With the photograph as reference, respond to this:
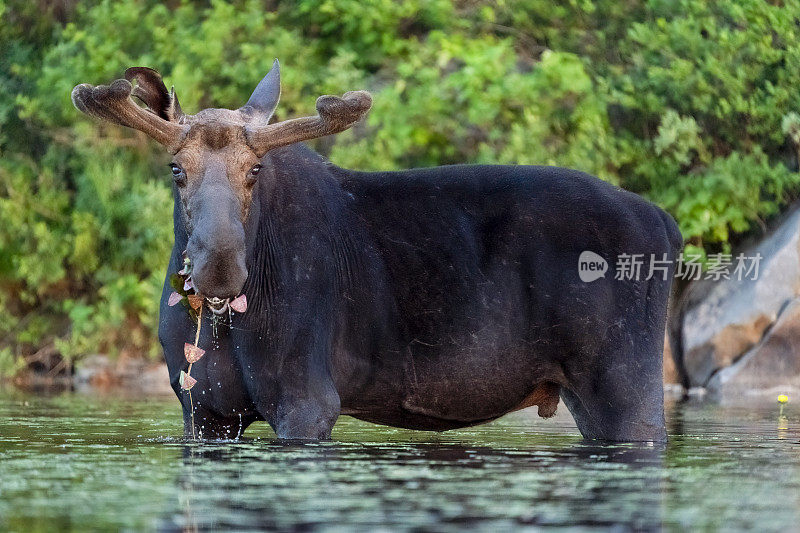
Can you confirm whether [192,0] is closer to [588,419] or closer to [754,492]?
[588,419]

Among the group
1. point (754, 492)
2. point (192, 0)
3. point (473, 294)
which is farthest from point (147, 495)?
point (192, 0)

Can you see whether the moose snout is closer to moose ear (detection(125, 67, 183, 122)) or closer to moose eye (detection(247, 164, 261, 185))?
moose eye (detection(247, 164, 261, 185))

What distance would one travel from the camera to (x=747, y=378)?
13078 mm

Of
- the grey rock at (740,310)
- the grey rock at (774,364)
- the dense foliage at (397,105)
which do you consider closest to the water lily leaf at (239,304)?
the grey rock at (774,364)

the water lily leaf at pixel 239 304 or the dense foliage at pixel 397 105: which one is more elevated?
the dense foliage at pixel 397 105

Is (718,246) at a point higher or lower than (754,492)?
higher

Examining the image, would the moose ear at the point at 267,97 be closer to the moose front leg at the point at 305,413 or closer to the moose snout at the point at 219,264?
the moose snout at the point at 219,264

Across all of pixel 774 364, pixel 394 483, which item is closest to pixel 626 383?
pixel 394 483

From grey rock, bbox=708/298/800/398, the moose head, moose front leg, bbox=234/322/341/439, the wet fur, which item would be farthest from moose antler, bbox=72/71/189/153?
grey rock, bbox=708/298/800/398

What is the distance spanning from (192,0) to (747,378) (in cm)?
930

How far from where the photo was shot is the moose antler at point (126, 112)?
21.1 ft

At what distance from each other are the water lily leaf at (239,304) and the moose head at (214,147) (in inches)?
2.2

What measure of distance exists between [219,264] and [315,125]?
41.7 inches

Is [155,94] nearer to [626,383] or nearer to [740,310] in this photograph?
[626,383]
